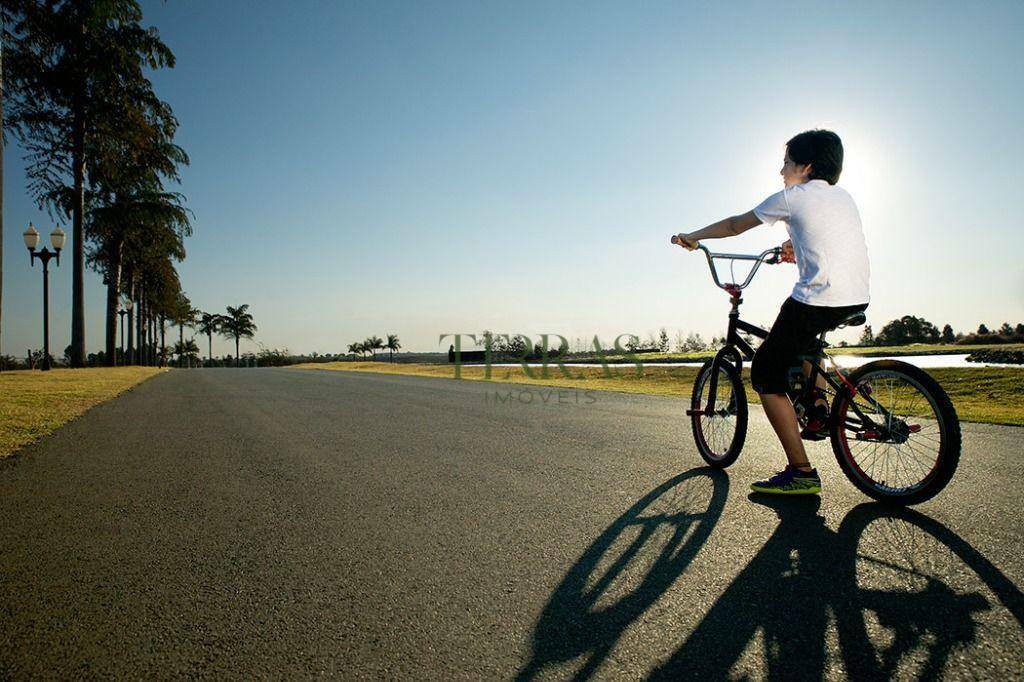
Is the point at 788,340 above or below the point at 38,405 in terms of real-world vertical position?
above

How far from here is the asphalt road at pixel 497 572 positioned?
1766mm

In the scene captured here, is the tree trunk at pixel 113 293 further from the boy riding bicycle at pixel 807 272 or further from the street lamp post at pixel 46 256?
the boy riding bicycle at pixel 807 272

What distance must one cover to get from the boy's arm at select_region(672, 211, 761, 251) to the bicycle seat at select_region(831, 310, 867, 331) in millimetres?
827

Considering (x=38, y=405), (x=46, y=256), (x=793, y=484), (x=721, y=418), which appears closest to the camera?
(x=793, y=484)

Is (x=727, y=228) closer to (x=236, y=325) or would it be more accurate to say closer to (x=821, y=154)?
(x=821, y=154)

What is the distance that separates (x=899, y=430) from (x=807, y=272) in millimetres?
1101

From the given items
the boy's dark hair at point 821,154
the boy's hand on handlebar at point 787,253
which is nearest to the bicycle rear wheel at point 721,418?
the boy's hand on handlebar at point 787,253

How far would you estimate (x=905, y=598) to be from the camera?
6.93 feet

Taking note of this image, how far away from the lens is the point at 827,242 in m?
3.43

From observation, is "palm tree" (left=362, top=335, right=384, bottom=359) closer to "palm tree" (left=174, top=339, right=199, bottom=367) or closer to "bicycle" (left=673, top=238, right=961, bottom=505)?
"palm tree" (left=174, top=339, right=199, bottom=367)

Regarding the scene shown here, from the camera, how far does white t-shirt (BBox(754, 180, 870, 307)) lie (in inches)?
135

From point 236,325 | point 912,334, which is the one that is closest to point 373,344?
point 236,325

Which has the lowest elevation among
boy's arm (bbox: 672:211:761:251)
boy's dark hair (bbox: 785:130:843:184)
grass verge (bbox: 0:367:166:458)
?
grass verge (bbox: 0:367:166:458)

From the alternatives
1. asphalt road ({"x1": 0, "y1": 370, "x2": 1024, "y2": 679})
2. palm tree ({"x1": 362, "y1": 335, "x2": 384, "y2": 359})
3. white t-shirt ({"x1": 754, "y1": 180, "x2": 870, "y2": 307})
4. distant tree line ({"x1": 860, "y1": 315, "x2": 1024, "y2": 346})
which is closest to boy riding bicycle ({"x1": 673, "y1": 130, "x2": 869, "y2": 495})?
white t-shirt ({"x1": 754, "y1": 180, "x2": 870, "y2": 307})
